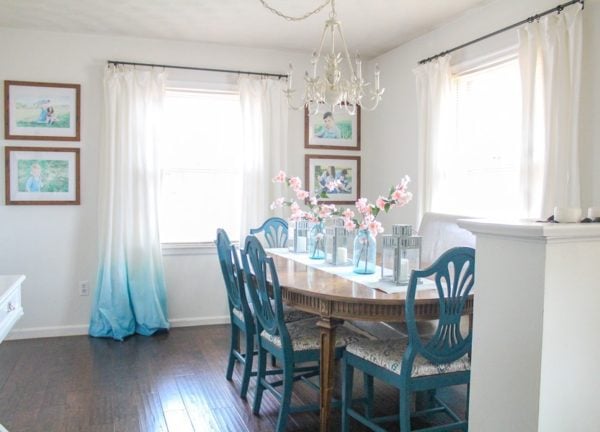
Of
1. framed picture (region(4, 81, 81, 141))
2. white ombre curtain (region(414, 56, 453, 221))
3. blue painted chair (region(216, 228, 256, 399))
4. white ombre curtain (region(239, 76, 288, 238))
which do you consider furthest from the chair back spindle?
framed picture (region(4, 81, 81, 141))

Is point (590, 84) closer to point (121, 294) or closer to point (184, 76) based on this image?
point (184, 76)

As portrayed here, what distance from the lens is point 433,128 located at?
13.9 ft

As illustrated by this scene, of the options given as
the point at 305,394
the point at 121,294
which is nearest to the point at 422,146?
the point at 305,394

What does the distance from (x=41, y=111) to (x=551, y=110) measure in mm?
3856

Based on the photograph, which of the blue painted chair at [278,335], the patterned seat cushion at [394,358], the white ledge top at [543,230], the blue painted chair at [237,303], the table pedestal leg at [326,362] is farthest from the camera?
the blue painted chair at [237,303]

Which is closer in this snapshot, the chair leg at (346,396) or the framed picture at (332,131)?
the chair leg at (346,396)

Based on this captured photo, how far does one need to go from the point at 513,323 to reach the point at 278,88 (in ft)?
13.3

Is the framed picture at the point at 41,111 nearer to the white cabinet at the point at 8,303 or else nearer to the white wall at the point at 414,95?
the white cabinet at the point at 8,303

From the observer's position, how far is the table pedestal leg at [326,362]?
260 centimetres

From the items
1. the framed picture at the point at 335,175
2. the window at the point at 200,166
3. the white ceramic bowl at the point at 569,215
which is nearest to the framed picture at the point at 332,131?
the framed picture at the point at 335,175

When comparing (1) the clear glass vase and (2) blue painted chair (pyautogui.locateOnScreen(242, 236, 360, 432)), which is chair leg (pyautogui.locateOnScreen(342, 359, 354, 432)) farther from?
(1) the clear glass vase

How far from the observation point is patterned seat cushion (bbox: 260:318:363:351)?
2.78 metres

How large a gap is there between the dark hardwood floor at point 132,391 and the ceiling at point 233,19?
2.55 meters

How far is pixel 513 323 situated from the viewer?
126 centimetres
